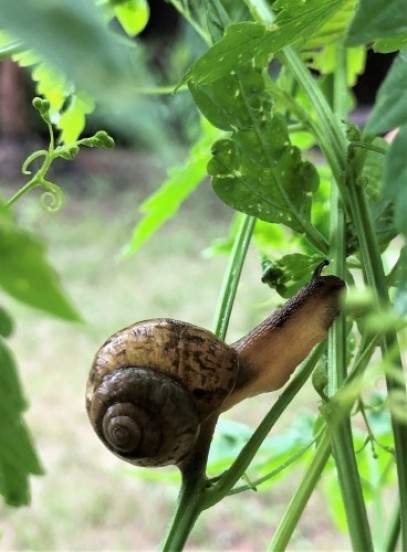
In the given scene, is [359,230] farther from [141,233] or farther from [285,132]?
[141,233]

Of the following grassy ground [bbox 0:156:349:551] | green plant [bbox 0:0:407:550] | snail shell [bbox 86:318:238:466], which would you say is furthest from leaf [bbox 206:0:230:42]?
grassy ground [bbox 0:156:349:551]

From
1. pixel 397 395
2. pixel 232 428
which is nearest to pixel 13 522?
pixel 232 428

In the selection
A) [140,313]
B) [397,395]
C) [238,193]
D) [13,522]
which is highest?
[140,313]

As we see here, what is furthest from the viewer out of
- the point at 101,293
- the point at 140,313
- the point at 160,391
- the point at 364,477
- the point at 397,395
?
the point at 101,293

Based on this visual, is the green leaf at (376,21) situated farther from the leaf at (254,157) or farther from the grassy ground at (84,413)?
the grassy ground at (84,413)

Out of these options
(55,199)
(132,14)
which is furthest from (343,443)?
(132,14)

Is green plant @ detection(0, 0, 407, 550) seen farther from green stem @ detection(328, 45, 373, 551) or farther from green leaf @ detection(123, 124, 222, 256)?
green leaf @ detection(123, 124, 222, 256)

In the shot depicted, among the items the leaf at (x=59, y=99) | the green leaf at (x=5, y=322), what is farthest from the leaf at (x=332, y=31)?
the green leaf at (x=5, y=322)
